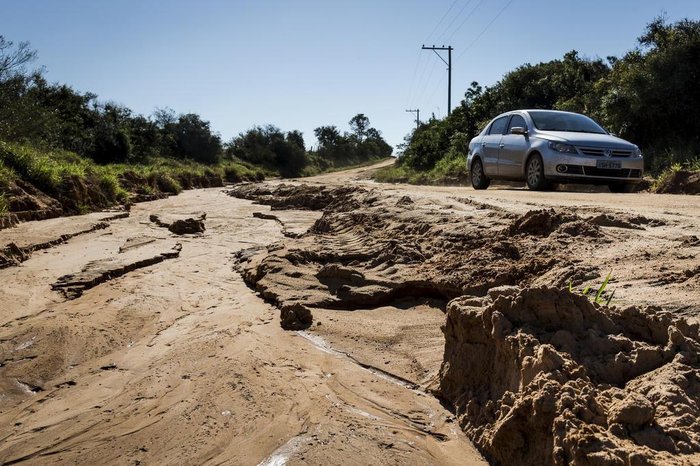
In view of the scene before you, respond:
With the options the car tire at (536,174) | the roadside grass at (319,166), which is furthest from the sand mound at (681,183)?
the roadside grass at (319,166)

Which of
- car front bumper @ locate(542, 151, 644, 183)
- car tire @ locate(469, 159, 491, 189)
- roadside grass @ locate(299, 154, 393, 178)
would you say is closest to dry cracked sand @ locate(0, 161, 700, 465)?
car front bumper @ locate(542, 151, 644, 183)

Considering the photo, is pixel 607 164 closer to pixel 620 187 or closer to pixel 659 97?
pixel 620 187

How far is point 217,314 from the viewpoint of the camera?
4.26m

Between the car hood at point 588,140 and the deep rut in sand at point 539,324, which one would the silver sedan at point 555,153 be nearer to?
the car hood at point 588,140

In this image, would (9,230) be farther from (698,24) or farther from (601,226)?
(698,24)

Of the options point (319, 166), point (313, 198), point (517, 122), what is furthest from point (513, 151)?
point (319, 166)

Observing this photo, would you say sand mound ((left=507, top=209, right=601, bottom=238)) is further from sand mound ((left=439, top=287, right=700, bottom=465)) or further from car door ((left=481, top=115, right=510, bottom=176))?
car door ((left=481, top=115, right=510, bottom=176))

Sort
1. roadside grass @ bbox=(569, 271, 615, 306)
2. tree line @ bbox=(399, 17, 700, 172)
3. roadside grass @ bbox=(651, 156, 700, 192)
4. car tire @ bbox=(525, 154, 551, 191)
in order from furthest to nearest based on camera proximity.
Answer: tree line @ bbox=(399, 17, 700, 172), roadside grass @ bbox=(651, 156, 700, 192), car tire @ bbox=(525, 154, 551, 191), roadside grass @ bbox=(569, 271, 615, 306)

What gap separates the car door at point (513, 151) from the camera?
382 inches

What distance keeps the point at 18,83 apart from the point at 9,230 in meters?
12.7

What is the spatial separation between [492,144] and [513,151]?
0.78 metres

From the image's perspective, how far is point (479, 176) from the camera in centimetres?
1134

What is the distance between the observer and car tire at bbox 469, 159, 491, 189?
11.2m

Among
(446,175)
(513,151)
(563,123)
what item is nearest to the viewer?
(563,123)
